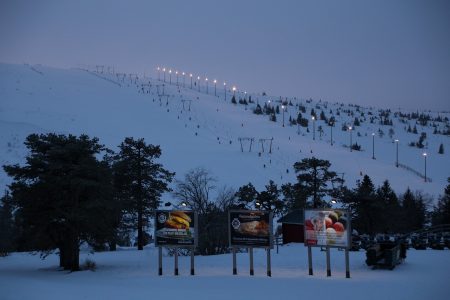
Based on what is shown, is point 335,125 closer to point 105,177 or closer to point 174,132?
point 174,132

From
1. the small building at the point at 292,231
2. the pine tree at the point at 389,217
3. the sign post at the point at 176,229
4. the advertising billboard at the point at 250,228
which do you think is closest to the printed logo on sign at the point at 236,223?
the advertising billboard at the point at 250,228

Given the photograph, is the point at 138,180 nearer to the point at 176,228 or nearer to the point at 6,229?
the point at 6,229

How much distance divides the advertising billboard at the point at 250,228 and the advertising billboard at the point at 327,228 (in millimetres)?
1529

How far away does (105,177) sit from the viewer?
25.4 m

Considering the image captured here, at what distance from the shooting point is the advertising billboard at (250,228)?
873 inches

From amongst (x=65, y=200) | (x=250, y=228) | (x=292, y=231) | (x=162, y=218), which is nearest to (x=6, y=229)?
(x=65, y=200)

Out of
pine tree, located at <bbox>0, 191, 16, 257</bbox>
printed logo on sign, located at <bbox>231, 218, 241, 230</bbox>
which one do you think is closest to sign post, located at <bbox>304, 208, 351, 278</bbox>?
printed logo on sign, located at <bbox>231, 218, 241, 230</bbox>

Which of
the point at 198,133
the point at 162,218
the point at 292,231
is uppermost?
the point at 198,133

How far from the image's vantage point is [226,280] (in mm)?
20344

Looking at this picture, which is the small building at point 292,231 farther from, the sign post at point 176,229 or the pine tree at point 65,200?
the pine tree at point 65,200

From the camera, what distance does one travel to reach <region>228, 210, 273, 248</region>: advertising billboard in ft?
72.7

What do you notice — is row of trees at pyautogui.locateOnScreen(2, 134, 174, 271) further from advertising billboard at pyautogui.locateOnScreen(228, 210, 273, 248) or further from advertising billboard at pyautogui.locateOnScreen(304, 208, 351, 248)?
advertising billboard at pyautogui.locateOnScreen(304, 208, 351, 248)

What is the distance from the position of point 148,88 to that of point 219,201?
84453 mm

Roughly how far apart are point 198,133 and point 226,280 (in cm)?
5465
